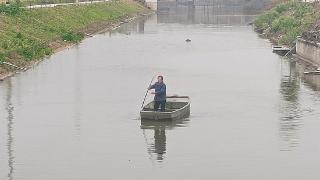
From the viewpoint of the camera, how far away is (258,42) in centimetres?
6950

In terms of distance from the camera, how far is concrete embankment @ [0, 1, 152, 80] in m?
44.3

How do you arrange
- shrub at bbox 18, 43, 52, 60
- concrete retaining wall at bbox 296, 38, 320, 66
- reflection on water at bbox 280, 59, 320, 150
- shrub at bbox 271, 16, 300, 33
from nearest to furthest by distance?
1. reflection on water at bbox 280, 59, 320, 150
2. shrub at bbox 18, 43, 52, 60
3. concrete retaining wall at bbox 296, 38, 320, 66
4. shrub at bbox 271, 16, 300, 33

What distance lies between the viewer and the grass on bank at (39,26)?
1829 inches

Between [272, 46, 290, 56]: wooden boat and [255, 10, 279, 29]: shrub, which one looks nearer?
[272, 46, 290, 56]: wooden boat

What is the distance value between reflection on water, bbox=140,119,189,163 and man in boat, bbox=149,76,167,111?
0.75m

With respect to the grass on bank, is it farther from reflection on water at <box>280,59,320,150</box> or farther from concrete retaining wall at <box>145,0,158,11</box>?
concrete retaining wall at <box>145,0,158,11</box>

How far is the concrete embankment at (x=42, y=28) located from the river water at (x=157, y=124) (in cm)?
130

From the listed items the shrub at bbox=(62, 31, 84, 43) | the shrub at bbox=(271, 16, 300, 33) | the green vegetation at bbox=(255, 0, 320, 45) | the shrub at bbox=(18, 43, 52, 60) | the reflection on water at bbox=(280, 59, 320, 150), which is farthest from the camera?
the shrub at bbox=(271, 16, 300, 33)

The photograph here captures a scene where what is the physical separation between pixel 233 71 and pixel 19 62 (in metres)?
12.9

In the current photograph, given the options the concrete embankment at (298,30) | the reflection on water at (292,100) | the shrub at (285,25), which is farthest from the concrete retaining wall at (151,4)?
the reflection on water at (292,100)

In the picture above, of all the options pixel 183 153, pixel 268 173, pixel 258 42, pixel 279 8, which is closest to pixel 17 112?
pixel 183 153

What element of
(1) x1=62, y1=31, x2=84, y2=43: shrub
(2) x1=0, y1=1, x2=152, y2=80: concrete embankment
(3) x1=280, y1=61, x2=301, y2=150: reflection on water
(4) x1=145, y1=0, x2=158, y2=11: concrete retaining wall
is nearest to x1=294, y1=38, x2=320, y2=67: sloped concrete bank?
(3) x1=280, y1=61, x2=301, y2=150: reflection on water

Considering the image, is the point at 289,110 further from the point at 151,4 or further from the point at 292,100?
the point at 151,4

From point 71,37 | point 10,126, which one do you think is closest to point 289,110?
point 10,126
